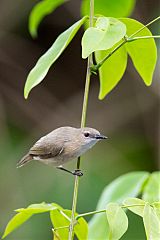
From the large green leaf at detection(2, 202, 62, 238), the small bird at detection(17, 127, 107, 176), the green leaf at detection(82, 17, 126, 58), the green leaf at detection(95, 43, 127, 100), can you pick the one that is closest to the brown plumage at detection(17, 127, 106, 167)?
the small bird at detection(17, 127, 107, 176)

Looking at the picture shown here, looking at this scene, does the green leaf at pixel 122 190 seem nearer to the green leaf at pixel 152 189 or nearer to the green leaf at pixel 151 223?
the green leaf at pixel 152 189

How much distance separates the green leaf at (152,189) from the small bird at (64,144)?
244mm

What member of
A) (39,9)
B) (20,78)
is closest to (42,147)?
(39,9)

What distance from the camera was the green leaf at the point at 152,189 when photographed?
4.59ft

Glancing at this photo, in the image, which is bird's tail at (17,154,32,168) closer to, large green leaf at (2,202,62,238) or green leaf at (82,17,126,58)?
large green leaf at (2,202,62,238)

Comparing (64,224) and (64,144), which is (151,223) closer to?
(64,224)

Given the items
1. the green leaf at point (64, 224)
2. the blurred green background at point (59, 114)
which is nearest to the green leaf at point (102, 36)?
the green leaf at point (64, 224)

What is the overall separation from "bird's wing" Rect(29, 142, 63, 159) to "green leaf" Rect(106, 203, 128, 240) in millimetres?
392

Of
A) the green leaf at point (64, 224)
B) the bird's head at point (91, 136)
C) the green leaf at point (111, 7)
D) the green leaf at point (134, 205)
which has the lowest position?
the green leaf at point (64, 224)

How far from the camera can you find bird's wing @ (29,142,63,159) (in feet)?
4.13

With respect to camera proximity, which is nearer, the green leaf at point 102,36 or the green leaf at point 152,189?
the green leaf at point 102,36

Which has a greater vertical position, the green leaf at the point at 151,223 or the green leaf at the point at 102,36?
the green leaf at the point at 102,36

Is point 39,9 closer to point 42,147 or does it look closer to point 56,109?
point 42,147

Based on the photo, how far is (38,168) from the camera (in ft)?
11.9
